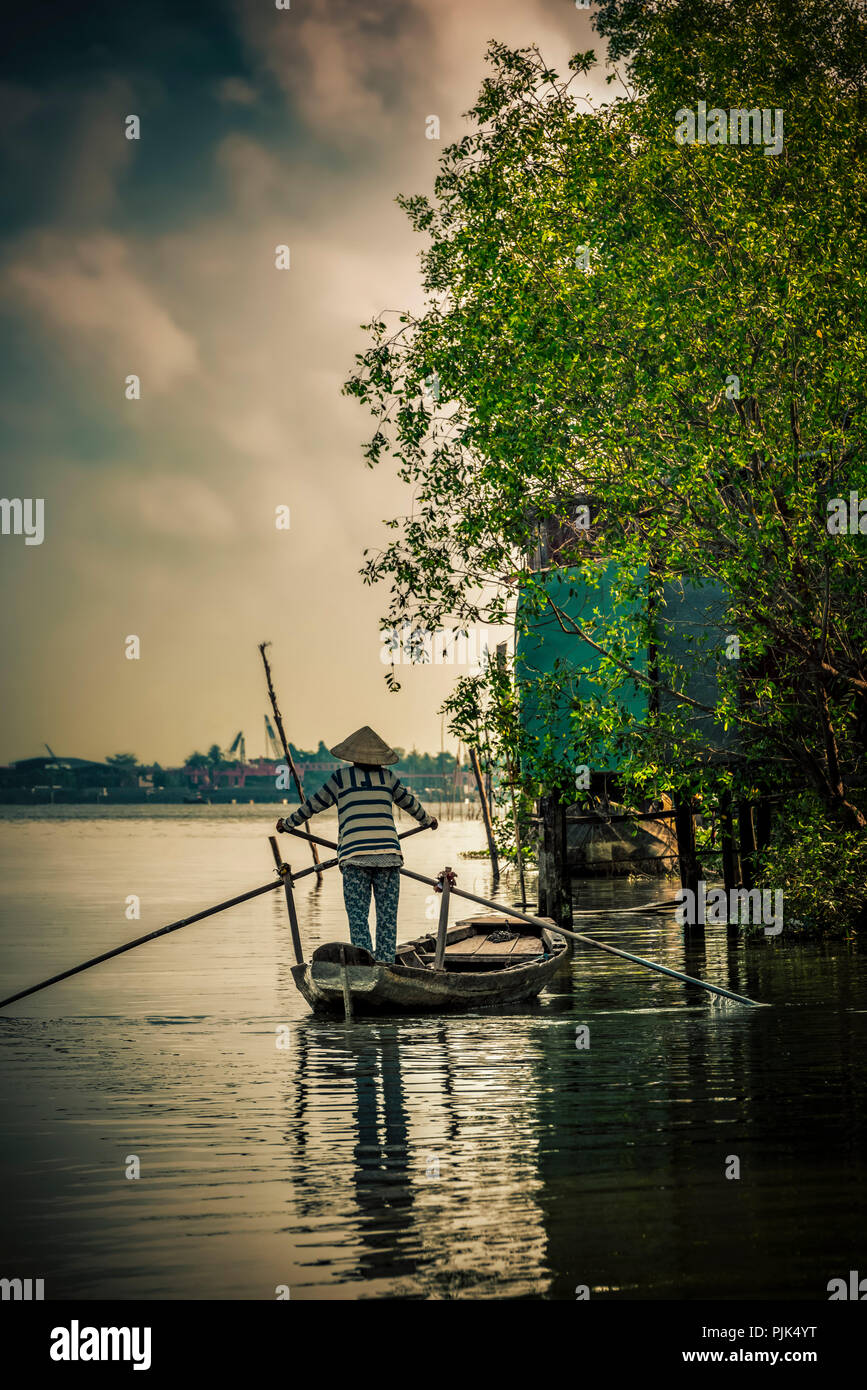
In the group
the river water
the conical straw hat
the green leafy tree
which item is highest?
the green leafy tree

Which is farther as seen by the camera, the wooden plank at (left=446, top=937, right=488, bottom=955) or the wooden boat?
the wooden plank at (left=446, top=937, right=488, bottom=955)

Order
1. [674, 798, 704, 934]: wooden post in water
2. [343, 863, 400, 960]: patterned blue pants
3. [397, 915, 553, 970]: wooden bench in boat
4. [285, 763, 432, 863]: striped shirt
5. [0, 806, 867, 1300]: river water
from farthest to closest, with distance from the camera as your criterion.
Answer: [674, 798, 704, 934]: wooden post in water, [397, 915, 553, 970]: wooden bench in boat, [343, 863, 400, 960]: patterned blue pants, [285, 763, 432, 863]: striped shirt, [0, 806, 867, 1300]: river water

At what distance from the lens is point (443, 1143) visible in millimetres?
9164

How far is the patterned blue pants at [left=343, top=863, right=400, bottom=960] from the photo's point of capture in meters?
14.2

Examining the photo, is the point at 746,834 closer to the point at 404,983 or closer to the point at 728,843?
the point at 728,843

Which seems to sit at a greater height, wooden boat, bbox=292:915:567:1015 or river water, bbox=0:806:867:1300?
wooden boat, bbox=292:915:567:1015

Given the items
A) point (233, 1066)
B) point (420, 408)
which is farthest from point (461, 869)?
point (233, 1066)

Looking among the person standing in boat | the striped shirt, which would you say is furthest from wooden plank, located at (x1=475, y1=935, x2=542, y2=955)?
the striped shirt

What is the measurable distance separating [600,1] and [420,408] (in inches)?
249

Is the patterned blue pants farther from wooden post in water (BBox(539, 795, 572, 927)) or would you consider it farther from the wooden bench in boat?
wooden post in water (BBox(539, 795, 572, 927))

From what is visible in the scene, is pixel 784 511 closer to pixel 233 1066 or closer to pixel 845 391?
pixel 845 391

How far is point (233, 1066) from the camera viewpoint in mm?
12406

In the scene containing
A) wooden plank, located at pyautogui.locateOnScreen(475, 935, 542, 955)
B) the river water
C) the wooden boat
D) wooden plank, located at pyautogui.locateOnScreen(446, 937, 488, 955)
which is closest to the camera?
the river water

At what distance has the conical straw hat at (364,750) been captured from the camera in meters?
14.0
